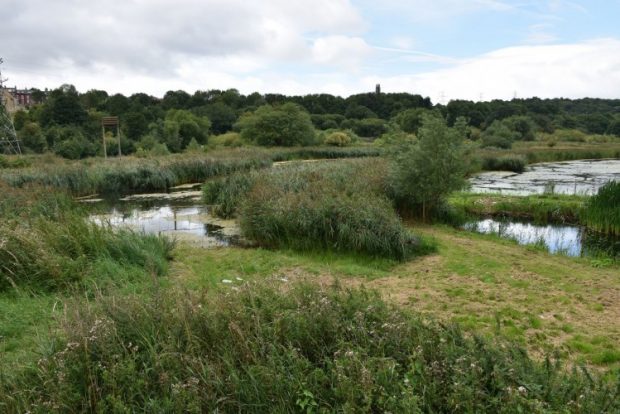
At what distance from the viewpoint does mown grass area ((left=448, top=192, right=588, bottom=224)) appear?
1185 centimetres

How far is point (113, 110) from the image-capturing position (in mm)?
51938

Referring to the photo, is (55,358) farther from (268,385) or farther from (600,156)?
(600,156)

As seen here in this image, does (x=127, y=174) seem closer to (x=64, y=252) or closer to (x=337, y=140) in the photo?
(x=64, y=252)

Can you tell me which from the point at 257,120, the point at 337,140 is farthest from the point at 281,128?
the point at 337,140

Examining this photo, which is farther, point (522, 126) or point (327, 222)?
point (522, 126)

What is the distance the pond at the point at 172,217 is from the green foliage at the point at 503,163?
51.6 feet

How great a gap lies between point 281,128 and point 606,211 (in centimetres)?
2751

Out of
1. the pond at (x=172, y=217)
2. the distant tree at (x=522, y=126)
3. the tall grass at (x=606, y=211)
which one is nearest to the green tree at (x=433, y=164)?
the tall grass at (x=606, y=211)

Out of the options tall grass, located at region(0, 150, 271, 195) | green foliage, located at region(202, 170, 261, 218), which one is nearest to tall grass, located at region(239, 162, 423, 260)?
green foliage, located at region(202, 170, 261, 218)

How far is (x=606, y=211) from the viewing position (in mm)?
10297

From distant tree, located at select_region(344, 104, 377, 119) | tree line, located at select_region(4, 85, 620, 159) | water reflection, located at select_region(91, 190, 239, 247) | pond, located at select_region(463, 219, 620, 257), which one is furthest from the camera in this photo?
distant tree, located at select_region(344, 104, 377, 119)

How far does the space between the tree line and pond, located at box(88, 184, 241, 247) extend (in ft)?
16.8

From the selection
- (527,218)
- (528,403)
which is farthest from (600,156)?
(528,403)

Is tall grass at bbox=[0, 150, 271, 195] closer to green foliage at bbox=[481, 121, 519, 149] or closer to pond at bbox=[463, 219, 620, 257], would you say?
pond at bbox=[463, 219, 620, 257]
